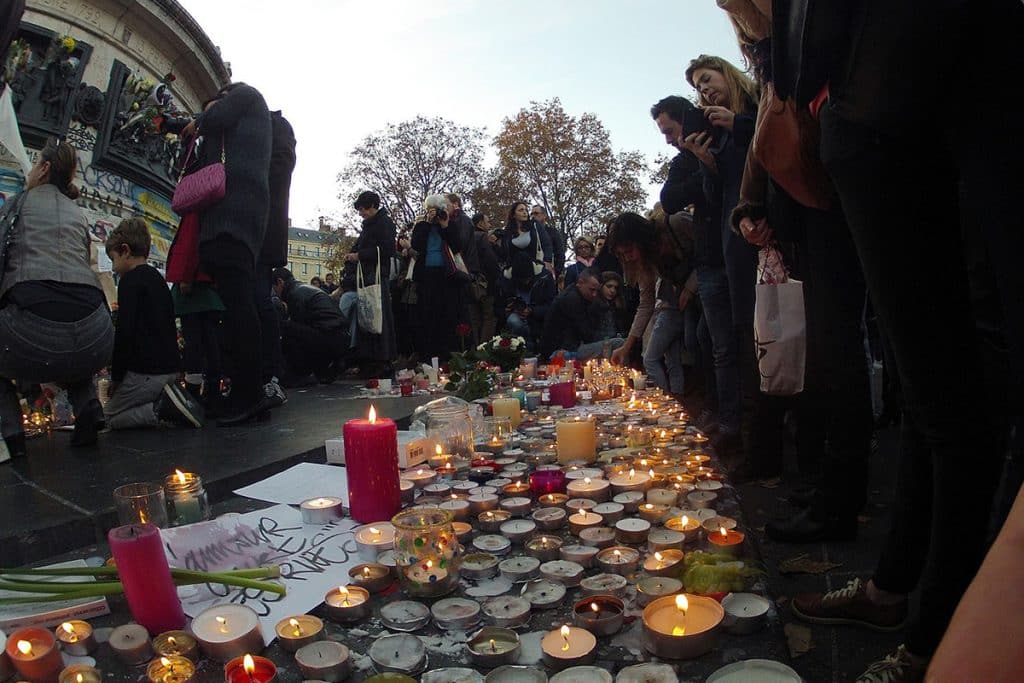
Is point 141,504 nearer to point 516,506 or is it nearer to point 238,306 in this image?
point 516,506

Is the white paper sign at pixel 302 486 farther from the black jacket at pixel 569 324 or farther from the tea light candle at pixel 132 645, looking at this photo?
the black jacket at pixel 569 324

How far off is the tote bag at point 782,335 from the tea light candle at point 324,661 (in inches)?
79.1

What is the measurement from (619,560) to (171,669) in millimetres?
829

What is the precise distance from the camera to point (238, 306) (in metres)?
3.64

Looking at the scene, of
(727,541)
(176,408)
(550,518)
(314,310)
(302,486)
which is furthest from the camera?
(314,310)

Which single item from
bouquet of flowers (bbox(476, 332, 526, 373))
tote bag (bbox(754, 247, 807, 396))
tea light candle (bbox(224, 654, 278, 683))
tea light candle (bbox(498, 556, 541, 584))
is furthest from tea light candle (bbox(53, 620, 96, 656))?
bouquet of flowers (bbox(476, 332, 526, 373))


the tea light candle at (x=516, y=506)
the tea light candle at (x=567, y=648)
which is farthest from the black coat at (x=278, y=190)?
the tea light candle at (x=567, y=648)

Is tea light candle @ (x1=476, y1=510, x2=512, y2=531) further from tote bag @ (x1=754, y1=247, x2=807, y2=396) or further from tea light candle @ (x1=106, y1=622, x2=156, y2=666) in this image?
tote bag @ (x1=754, y1=247, x2=807, y2=396)

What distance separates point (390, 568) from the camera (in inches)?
56.6

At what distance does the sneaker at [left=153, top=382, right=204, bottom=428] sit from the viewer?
3.81m

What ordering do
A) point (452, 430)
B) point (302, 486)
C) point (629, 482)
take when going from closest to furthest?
point (629, 482) < point (302, 486) < point (452, 430)

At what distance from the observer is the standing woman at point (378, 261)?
7102mm

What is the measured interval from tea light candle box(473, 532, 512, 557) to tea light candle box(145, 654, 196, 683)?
0.64 metres

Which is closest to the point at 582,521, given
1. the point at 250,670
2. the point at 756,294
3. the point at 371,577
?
the point at 371,577
